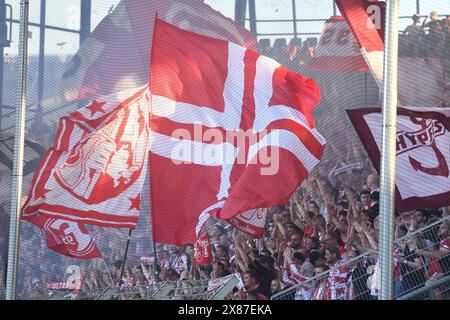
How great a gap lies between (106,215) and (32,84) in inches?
136

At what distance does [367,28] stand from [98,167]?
10.8ft

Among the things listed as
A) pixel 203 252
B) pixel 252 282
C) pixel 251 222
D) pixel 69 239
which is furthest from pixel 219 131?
pixel 69 239

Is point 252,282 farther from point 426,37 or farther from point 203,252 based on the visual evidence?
point 426,37

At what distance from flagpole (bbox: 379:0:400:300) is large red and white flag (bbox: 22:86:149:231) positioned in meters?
3.68

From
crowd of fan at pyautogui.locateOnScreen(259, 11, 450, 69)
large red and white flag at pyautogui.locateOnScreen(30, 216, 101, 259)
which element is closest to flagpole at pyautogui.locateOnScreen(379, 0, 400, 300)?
crowd of fan at pyautogui.locateOnScreen(259, 11, 450, 69)

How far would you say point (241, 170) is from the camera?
11305mm

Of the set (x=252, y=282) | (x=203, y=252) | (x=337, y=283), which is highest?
(x=203, y=252)

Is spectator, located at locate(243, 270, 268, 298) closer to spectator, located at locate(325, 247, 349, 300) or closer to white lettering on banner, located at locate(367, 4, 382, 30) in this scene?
spectator, located at locate(325, 247, 349, 300)

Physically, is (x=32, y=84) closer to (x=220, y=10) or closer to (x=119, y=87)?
(x=119, y=87)

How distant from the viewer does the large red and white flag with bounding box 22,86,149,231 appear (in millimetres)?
11625

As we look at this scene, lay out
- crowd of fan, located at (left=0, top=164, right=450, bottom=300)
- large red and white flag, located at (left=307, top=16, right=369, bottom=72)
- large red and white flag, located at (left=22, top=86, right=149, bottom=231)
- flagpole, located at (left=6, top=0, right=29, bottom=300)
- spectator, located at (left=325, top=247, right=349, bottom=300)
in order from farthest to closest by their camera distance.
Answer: large red and white flag, located at (left=307, top=16, right=369, bottom=72) < large red and white flag, located at (left=22, top=86, right=149, bottom=231) < spectator, located at (left=325, top=247, right=349, bottom=300) < flagpole, located at (left=6, top=0, right=29, bottom=300) < crowd of fan, located at (left=0, top=164, right=450, bottom=300)

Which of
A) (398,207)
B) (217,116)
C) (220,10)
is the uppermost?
(220,10)

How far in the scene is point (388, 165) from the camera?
28.0 feet
